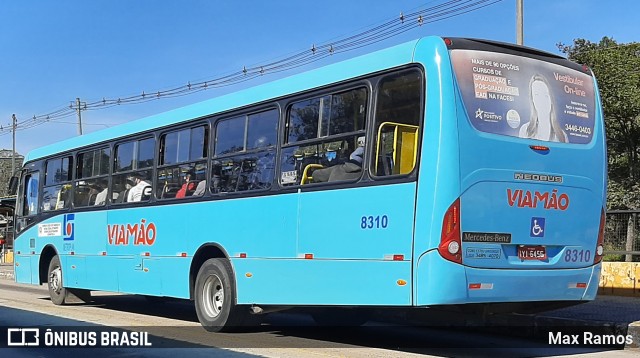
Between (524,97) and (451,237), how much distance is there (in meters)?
1.75

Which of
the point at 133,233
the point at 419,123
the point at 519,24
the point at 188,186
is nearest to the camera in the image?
the point at 419,123

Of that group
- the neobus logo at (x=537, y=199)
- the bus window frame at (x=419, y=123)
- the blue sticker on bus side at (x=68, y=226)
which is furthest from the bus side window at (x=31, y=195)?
the neobus logo at (x=537, y=199)

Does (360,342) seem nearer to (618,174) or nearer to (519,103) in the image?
(519,103)

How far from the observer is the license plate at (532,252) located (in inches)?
290

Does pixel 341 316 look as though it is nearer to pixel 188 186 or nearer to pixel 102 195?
pixel 188 186

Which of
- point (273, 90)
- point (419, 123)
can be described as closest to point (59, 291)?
point (273, 90)

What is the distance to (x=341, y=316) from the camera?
399 inches

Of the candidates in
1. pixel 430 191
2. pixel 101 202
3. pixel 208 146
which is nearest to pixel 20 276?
pixel 101 202

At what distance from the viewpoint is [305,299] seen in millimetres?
8430

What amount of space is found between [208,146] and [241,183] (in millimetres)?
1080

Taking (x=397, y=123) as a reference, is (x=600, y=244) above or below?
below

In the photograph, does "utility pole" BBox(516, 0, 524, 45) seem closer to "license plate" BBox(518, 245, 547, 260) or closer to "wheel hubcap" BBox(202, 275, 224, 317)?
"wheel hubcap" BBox(202, 275, 224, 317)

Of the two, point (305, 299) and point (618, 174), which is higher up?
point (618, 174)

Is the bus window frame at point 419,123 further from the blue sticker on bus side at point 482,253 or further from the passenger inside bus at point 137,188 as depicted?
the passenger inside bus at point 137,188
